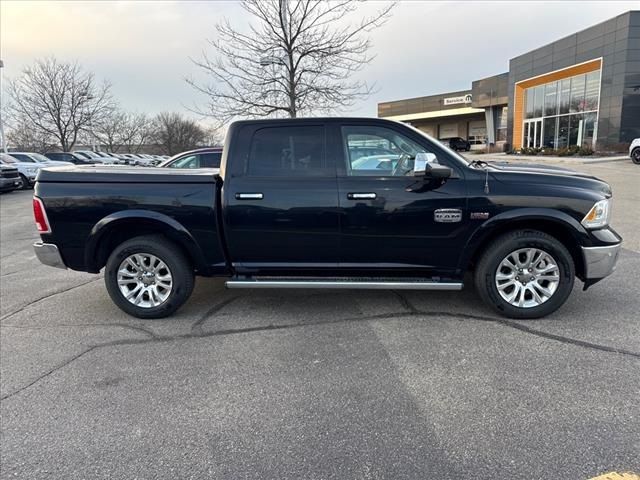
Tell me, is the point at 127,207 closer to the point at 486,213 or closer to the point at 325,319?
the point at 325,319

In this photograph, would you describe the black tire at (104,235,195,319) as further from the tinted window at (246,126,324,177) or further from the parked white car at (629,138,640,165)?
the parked white car at (629,138,640,165)

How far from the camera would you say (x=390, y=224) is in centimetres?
410

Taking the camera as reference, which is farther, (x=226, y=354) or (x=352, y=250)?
(x=352, y=250)

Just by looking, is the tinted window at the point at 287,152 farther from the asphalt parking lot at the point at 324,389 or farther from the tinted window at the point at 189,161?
the tinted window at the point at 189,161

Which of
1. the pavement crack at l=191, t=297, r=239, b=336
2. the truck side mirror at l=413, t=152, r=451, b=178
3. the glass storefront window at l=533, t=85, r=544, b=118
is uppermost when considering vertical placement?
the glass storefront window at l=533, t=85, r=544, b=118

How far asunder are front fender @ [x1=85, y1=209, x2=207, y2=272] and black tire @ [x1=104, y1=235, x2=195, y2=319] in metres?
0.11

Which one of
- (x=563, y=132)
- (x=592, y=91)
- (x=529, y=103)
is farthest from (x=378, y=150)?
(x=529, y=103)

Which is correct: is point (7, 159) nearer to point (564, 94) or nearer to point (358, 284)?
point (358, 284)

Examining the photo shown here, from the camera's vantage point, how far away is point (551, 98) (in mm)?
31203

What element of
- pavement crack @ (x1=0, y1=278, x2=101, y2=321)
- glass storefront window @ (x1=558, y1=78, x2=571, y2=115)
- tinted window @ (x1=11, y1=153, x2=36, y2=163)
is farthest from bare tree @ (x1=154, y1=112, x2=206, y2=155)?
pavement crack @ (x1=0, y1=278, x2=101, y2=321)

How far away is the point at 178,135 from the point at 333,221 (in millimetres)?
50881

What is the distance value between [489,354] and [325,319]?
156cm

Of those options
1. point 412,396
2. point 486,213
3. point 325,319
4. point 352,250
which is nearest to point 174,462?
point 412,396

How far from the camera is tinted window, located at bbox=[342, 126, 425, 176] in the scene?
13.6 feet
